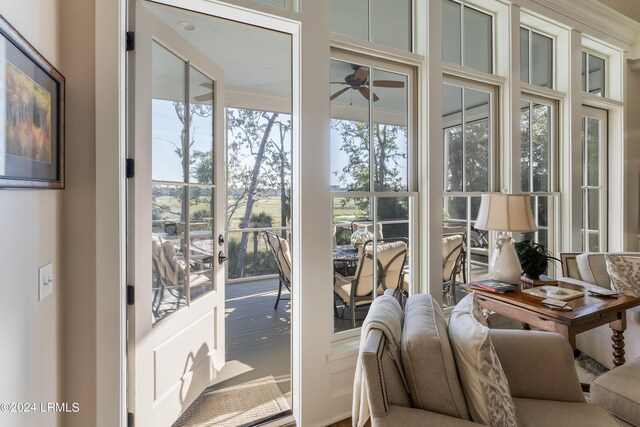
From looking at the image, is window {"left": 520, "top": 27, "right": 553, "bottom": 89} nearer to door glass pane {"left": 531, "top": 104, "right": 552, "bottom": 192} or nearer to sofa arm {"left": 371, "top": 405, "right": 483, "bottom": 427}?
door glass pane {"left": 531, "top": 104, "right": 552, "bottom": 192}

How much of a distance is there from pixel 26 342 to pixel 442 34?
3062 mm

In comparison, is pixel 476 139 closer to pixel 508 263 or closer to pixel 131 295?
pixel 508 263

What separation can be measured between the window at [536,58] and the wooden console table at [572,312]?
214cm

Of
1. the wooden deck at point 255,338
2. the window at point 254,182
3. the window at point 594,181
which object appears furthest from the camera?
the window at point 254,182

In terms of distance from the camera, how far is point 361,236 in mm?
2344

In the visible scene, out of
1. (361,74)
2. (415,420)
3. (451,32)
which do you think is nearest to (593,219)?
(451,32)

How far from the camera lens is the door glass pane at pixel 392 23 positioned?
2352 millimetres

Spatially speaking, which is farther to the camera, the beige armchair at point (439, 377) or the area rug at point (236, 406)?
the area rug at point (236, 406)

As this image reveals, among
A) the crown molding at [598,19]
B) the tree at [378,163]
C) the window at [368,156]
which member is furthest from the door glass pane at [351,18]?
the crown molding at [598,19]

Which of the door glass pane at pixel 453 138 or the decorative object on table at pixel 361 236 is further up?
the door glass pane at pixel 453 138

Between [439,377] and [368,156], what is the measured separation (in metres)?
1.55

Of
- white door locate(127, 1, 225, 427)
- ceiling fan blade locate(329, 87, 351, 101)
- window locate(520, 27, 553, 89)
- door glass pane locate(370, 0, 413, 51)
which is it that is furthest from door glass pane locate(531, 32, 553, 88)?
white door locate(127, 1, 225, 427)

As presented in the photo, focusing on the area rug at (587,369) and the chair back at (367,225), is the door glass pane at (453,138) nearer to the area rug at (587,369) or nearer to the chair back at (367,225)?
the chair back at (367,225)

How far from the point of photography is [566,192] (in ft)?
11.0
